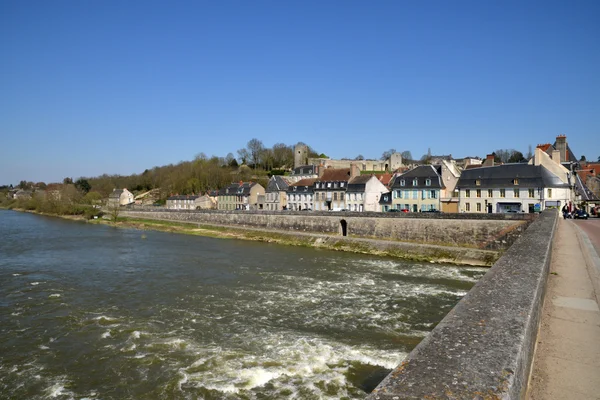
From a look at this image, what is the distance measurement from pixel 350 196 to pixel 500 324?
37.7 m

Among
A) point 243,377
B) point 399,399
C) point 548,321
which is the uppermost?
point 399,399

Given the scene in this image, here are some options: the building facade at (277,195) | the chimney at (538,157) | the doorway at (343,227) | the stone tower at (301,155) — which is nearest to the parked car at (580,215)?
the chimney at (538,157)

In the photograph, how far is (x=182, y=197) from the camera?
59.2 metres

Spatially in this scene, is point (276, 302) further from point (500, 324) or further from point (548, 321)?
point (500, 324)

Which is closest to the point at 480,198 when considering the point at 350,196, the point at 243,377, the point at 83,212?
the point at 350,196

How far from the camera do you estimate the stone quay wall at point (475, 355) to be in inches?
86.0

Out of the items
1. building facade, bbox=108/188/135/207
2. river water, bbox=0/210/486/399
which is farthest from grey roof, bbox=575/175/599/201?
building facade, bbox=108/188/135/207

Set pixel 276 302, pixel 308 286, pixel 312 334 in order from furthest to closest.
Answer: pixel 308 286
pixel 276 302
pixel 312 334

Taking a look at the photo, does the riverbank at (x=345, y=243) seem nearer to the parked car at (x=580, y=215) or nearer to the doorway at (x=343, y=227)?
the doorway at (x=343, y=227)

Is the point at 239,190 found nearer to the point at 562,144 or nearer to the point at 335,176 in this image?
the point at 335,176

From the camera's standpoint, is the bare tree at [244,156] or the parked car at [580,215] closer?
the parked car at [580,215]

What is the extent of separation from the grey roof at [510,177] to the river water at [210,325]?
12.2m

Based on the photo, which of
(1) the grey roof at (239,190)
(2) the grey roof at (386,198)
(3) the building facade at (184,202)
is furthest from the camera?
(3) the building facade at (184,202)

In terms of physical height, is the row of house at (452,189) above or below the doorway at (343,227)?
above
